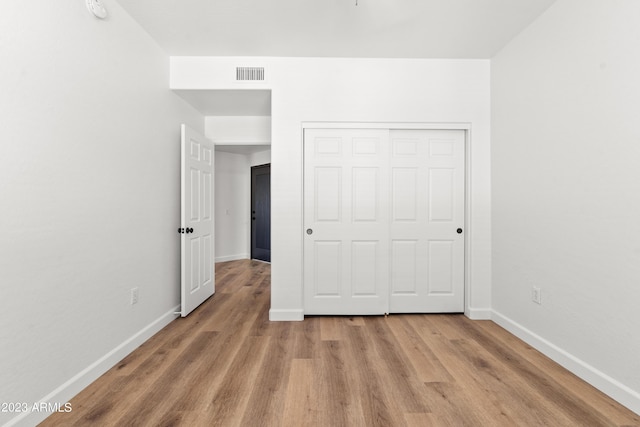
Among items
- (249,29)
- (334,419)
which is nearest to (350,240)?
(334,419)

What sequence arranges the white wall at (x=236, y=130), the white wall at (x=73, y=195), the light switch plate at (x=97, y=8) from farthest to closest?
the white wall at (x=236, y=130)
the light switch plate at (x=97, y=8)
the white wall at (x=73, y=195)

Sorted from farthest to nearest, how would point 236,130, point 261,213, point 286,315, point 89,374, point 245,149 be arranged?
point 261,213
point 245,149
point 236,130
point 286,315
point 89,374

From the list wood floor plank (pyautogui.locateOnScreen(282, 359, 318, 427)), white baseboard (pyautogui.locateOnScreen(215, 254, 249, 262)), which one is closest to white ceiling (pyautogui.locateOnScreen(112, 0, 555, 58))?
wood floor plank (pyautogui.locateOnScreen(282, 359, 318, 427))

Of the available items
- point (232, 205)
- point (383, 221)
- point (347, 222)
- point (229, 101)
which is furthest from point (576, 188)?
point (232, 205)

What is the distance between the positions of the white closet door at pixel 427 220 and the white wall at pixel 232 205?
3.94 m

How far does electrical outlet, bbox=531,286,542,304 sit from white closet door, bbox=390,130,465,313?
690 millimetres

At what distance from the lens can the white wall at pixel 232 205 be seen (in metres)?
5.64

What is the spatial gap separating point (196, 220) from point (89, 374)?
165 centimetres

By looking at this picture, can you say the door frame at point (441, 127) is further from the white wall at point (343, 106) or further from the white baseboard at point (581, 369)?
the white baseboard at point (581, 369)

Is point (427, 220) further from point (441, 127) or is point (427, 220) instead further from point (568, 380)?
point (568, 380)

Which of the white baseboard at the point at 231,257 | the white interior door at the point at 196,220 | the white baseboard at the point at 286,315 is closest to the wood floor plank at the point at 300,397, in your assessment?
the white baseboard at the point at 286,315

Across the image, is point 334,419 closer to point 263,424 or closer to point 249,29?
point 263,424

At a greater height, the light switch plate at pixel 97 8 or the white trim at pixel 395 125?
the light switch plate at pixel 97 8

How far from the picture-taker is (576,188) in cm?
190
